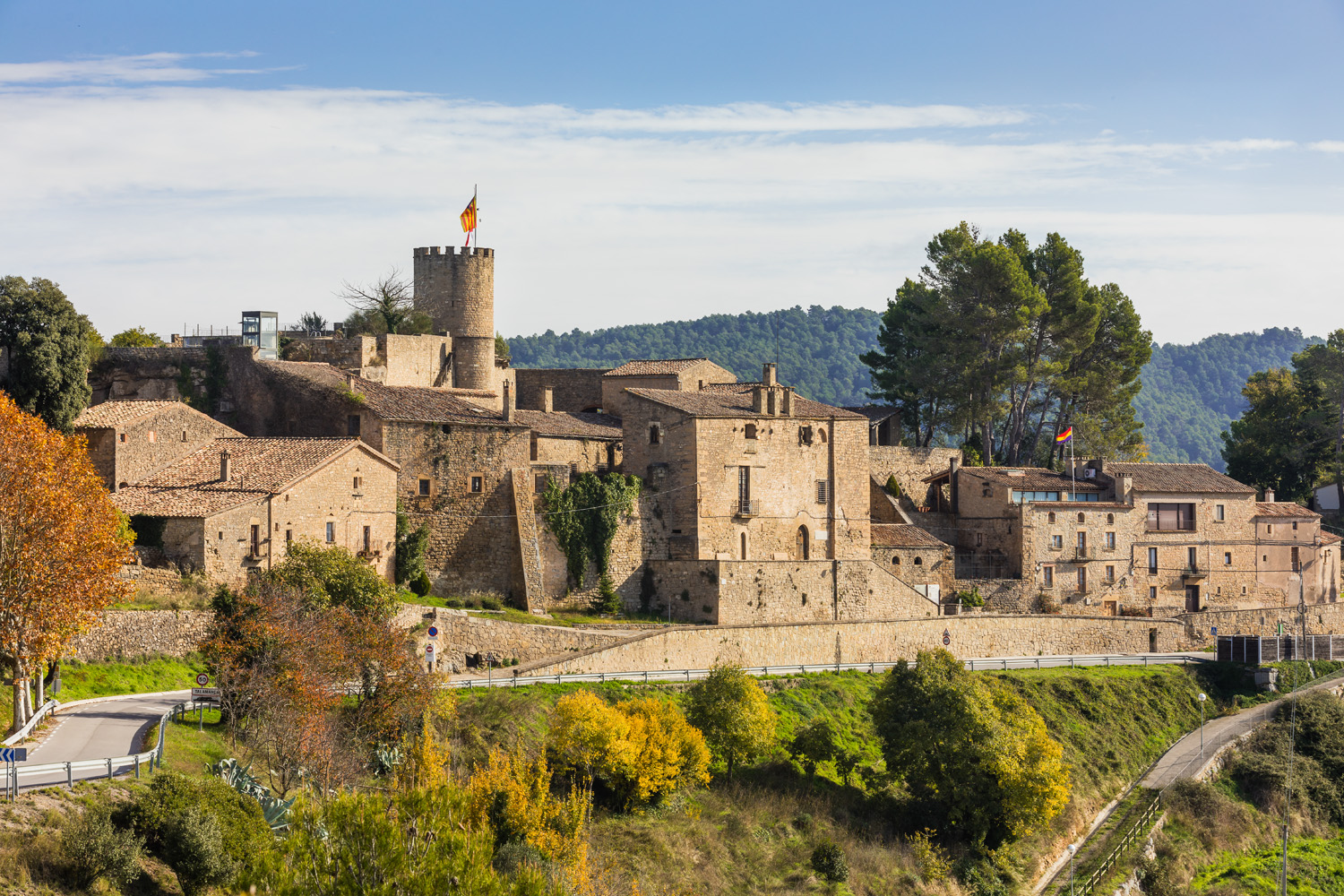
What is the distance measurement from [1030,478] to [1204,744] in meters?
13.6

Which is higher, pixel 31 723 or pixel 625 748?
pixel 31 723

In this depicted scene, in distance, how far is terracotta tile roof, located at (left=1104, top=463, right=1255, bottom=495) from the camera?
219ft

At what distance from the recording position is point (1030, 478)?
64.1 meters

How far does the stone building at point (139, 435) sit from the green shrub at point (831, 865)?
21.6 metres

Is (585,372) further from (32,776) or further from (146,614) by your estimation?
(32,776)

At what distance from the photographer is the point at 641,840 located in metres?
35.7

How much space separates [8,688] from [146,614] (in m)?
4.88

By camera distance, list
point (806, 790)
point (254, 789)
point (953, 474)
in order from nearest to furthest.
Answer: point (254, 789) < point (806, 790) < point (953, 474)

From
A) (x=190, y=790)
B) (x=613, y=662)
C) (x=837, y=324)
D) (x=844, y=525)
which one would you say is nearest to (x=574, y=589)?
(x=613, y=662)

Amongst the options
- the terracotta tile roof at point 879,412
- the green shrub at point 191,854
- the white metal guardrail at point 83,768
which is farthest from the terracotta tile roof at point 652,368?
the green shrub at point 191,854

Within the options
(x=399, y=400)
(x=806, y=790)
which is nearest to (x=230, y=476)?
(x=399, y=400)

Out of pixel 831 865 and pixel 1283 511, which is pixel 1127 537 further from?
pixel 831 865

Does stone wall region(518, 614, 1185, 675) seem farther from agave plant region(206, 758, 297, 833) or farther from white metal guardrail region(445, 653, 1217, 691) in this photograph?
agave plant region(206, 758, 297, 833)

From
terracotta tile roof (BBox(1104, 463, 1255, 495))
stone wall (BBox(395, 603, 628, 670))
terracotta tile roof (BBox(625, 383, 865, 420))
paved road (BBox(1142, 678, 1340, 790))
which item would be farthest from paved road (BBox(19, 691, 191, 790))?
terracotta tile roof (BBox(1104, 463, 1255, 495))
